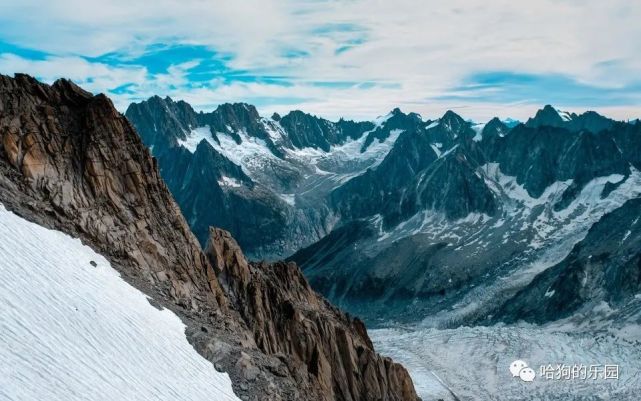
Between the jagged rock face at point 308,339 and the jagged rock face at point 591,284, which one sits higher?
the jagged rock face at point 308,339

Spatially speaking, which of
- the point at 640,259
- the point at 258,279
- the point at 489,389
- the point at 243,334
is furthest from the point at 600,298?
the point at 243,334

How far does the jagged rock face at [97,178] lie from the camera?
118ft

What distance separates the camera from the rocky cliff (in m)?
34.1

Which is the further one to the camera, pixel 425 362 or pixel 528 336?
pixel 528 336

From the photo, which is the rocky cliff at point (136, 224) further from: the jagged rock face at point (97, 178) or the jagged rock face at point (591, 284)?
the jagged rock face at point (591, 284)

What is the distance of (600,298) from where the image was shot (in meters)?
134

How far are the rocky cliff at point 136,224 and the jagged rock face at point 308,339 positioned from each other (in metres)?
0.11

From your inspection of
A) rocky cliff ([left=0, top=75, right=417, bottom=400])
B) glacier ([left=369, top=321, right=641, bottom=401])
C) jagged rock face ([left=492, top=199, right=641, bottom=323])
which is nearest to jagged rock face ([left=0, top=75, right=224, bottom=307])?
rocky cliff ([left=0, top=75, right=417, bottom=400])

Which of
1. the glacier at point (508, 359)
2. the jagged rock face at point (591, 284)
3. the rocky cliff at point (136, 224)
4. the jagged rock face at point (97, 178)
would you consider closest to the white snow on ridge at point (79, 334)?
the rocky cliff at point (136, 224)

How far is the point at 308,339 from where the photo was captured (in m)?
49.5

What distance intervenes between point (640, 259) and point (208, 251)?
375 feet

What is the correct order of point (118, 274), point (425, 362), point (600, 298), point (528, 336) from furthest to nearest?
point (600, 298) < point (528, 336) < point (425, 362) < point (118, 274)

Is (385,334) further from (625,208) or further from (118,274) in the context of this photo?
(118,274)

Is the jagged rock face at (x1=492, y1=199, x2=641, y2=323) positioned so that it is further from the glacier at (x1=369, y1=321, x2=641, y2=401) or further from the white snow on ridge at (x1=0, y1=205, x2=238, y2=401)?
the white snow on ridge at (x1=0, y1=205, x2=238, y2=401)
